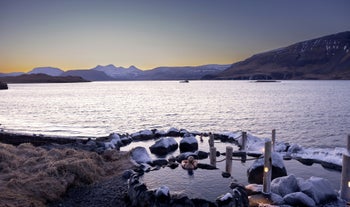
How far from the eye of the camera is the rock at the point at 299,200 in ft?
50.2

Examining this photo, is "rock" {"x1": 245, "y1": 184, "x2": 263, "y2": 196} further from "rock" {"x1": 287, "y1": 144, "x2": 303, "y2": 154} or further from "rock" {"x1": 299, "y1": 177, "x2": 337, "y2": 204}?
"rock" {"x1": 287, "y1": 144, "x2": 303, "y2": 154}

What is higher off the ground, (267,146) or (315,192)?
(267,146)

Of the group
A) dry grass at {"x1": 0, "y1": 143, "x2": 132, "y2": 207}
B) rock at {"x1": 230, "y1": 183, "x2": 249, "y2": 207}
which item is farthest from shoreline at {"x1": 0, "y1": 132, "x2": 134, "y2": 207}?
rock at {"x1": 230, "y1": 183, "x2": 249, "y2": 207}

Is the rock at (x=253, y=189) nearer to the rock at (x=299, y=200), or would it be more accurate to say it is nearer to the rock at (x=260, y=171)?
the rock at (x=260, y=171)

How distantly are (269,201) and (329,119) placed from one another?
145 feet

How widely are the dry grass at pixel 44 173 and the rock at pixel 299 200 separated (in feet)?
36.1

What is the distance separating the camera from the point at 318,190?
16.2 meters

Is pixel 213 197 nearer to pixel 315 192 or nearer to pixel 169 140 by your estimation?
pixel 315 192

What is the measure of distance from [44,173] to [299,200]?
13.8 m

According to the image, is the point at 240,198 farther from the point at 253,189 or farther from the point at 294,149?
the point at 294,149

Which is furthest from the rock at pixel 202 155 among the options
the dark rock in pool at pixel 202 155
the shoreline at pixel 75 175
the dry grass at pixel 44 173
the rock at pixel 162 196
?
the rock at pixel 162 196

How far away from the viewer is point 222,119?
5769 cm

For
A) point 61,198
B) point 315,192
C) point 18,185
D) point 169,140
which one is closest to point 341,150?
point 315,192

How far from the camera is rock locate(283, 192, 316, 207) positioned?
1529 cm
